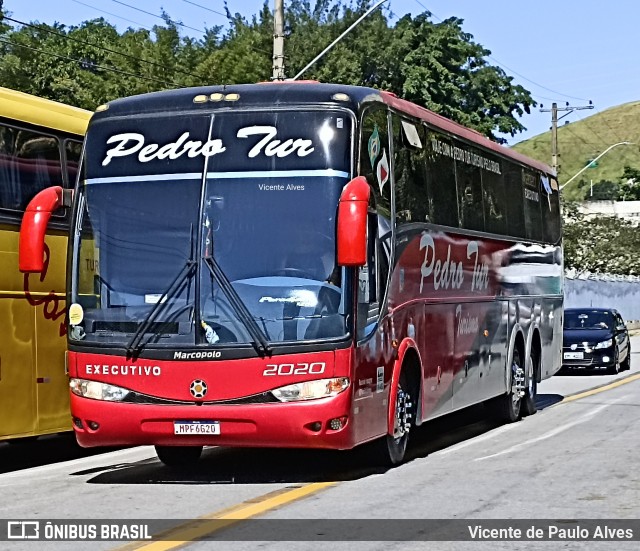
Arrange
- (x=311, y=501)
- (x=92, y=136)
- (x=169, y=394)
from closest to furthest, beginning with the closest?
(x=311, y=501) → (x=169, y=394) → (x=92, y=136)

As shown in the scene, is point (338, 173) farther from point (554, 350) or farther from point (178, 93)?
point (554, 350)

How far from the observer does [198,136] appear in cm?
1175

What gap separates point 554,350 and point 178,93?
35.9 feet

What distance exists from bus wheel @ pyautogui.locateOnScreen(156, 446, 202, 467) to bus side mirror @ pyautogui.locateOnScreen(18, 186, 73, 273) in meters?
2.55

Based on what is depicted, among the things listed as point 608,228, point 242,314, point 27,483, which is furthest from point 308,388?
point 608,228

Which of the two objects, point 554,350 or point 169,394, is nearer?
point 169,394

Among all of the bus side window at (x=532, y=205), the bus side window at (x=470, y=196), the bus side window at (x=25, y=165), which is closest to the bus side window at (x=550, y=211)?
the bus side window at (x=532, y=205)

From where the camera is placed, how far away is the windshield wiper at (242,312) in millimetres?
11133

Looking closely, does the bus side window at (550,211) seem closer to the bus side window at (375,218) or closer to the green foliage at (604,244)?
the bus side window at (375,218)

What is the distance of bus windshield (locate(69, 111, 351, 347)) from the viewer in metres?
11.2

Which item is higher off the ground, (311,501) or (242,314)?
(242,314)

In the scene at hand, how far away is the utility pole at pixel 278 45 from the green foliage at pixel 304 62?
29918 mm

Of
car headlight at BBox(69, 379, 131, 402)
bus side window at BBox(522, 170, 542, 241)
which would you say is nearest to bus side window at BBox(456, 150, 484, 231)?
bus side window at BBox(522, 170, 542, 241)

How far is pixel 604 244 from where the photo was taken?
76812 millimetres
